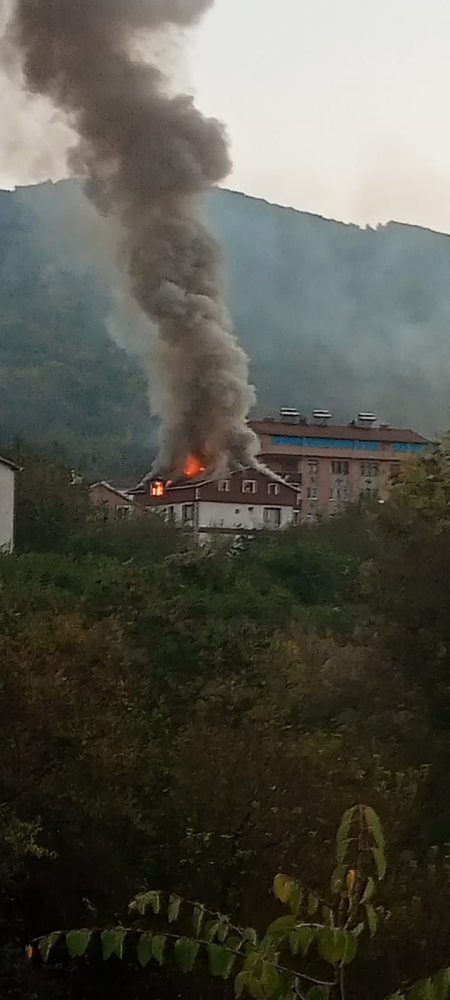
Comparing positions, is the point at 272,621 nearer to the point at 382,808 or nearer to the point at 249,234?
the point at 382,808

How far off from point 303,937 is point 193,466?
1097 inches

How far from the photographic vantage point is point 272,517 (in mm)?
30500

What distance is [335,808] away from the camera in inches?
343

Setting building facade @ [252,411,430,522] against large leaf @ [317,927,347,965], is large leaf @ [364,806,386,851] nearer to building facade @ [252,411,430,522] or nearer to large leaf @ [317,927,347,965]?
large leaf @ [317,927,347,965]

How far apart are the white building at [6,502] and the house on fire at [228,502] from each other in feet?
17.9

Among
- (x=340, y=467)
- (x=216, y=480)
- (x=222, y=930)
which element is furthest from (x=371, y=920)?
(x=340, y=467)

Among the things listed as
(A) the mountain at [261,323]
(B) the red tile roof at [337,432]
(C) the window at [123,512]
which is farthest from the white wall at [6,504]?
(A) the mountain at [261,323]

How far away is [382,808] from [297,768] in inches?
28.2

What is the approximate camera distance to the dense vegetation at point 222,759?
7.64 metres

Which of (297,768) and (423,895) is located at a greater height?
(297,768)

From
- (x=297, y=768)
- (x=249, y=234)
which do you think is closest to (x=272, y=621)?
(x=297, y=768)

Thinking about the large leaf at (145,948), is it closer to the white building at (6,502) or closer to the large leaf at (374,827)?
the large leaf at (374,827)

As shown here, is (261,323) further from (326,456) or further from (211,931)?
(211,931)

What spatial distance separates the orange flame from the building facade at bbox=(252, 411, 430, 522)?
4918mm
